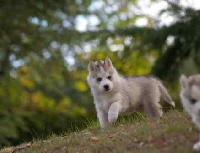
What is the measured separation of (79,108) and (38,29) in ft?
12.0

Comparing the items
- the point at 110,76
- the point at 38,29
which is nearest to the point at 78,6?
the point at 38,29

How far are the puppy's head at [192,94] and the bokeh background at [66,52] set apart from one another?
258cm

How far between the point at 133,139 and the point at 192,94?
136cm

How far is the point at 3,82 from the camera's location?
16000 mm

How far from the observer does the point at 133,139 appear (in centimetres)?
799

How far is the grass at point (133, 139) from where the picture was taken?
7.43 m

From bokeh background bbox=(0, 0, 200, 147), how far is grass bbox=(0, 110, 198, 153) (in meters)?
1.20

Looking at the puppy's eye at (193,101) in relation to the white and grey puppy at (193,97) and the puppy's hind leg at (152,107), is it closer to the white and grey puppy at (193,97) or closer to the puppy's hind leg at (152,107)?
the white and grey puppy at (193,97)

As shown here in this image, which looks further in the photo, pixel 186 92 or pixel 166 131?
pixel 166 131

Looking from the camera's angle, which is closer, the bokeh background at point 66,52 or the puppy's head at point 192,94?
the puppy's head at point 192,94

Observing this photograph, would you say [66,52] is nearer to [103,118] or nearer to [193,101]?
[103,118]

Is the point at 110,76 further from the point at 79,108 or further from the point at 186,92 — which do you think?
the point at 79,108

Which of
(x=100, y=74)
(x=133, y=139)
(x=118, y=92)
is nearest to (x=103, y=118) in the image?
(x=118, y=92)

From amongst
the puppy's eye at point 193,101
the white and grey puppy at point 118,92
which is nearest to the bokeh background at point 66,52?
the white and grey puppy at point 118,92
